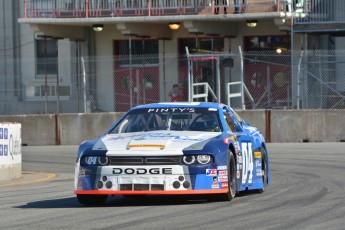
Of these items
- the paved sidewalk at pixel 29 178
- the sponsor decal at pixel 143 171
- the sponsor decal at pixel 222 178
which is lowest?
the paved sidewalk at pixel 29 178

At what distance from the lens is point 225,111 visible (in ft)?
46.2

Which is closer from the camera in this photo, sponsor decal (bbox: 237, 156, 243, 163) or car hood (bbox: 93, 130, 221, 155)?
car hood (bbox: 93, 130, 221, 155)

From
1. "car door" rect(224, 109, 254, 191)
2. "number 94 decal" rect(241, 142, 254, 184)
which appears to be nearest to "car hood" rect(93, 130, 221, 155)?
"car door" rect(224, 109, 254, 191)

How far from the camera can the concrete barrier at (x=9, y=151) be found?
1773 centimetres

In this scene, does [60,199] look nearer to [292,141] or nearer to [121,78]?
[292,141]

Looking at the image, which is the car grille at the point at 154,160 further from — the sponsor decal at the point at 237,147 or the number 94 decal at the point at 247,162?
the number 94 decal at the point at 247,162

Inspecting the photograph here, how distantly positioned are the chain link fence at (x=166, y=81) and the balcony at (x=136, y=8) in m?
1.54

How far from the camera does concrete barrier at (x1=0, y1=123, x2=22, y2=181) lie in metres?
17.7

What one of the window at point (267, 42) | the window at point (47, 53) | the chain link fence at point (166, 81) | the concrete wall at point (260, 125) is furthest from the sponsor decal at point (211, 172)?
the window at point (47, 53)

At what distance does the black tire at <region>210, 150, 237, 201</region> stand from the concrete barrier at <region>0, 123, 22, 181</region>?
588cm

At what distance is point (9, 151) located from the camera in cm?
1809

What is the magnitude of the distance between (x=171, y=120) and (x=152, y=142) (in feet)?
3.98

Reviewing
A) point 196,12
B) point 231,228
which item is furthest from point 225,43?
point 231,228

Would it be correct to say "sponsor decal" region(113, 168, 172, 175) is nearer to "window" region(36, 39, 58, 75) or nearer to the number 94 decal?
the number 94 decal
